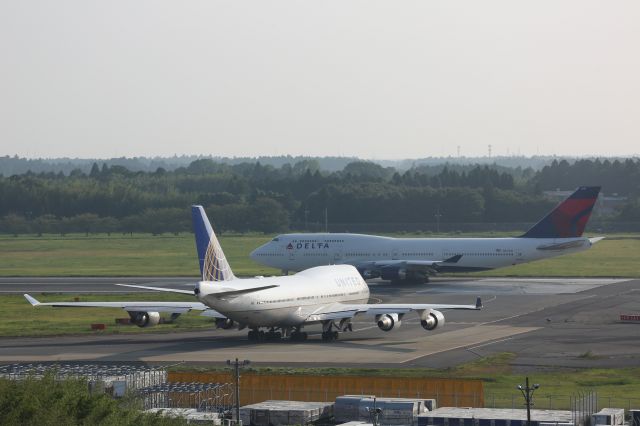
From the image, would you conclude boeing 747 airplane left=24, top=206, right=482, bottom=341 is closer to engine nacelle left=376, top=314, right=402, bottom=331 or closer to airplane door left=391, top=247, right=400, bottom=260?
engine nacelle left=376, top=314, right=402, bottom=331

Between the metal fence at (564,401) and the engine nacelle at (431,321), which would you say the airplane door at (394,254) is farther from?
the metal fence at (564,401)

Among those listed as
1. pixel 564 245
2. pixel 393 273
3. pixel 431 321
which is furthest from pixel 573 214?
pixel 431 321

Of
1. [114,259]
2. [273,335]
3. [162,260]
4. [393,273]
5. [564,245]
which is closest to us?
[273,335]

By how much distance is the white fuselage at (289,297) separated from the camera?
71.1 meters

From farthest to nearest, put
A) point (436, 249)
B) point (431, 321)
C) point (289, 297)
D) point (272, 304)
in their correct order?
point (436, 249), point (431, 321), point (289, 297), point (272, 304)

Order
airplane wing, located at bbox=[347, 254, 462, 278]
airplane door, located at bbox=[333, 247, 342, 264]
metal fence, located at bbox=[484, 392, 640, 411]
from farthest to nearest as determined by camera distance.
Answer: airplane door, located at bbox=[333, 247, 342, 264], airplane wing, located at bbox=[347, 254, 462, 278], metal fence, located at bbox=[484, 392, 640, 411]

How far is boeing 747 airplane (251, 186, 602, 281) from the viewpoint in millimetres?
118062

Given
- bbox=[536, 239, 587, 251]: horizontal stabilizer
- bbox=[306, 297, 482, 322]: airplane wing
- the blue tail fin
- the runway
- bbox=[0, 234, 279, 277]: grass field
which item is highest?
the blue tail fin

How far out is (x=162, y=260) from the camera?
165750mm

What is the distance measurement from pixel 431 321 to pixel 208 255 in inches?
599

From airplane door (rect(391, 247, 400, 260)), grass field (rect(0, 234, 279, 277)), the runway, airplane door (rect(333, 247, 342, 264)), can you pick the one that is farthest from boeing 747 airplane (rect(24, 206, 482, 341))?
grass field (rect(0, 234, 279, 277))

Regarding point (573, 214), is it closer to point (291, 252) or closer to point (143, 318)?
point (291, 252)

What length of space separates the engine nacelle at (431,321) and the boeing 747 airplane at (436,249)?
43.3 metres

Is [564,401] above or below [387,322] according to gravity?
below
